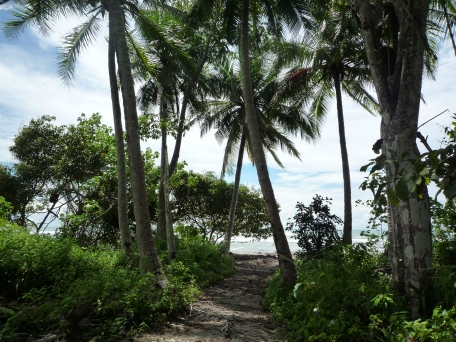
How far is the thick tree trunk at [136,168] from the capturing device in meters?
6.14

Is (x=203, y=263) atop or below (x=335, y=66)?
below

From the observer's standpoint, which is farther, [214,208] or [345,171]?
[214,208]

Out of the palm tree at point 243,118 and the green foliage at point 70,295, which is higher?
the palm tree at point 243,118

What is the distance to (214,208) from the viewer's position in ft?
71.9

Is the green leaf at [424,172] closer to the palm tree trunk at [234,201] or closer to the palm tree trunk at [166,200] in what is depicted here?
the palm tree trunk at [166,200]

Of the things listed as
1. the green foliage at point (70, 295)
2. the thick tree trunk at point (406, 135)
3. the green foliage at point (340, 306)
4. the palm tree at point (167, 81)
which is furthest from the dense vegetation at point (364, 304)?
the palm tree at point (167, 81)

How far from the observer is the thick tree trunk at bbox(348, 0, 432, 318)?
3988 mm

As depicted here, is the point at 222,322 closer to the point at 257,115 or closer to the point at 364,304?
the point at 364,304

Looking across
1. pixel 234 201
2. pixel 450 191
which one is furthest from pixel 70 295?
pixel 234 201

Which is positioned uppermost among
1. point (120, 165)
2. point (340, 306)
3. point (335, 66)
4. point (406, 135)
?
point (335, 66)

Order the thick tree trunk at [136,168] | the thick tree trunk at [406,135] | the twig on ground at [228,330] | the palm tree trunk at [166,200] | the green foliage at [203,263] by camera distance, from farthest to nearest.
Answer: the palm tree trunk at [166,200], the green foliage at [203,263], the thick tree trunk at [136,168], the twig on ground at [228,330], the thick tree trunk at [406,135]

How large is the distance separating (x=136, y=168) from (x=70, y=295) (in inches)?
105

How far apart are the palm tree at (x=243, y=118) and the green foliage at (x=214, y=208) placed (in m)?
5.39

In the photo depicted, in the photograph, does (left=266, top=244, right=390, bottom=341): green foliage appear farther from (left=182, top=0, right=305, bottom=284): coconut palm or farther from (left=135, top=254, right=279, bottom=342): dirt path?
(left=182, top=0, right=305, bottom=284): coconut palm
